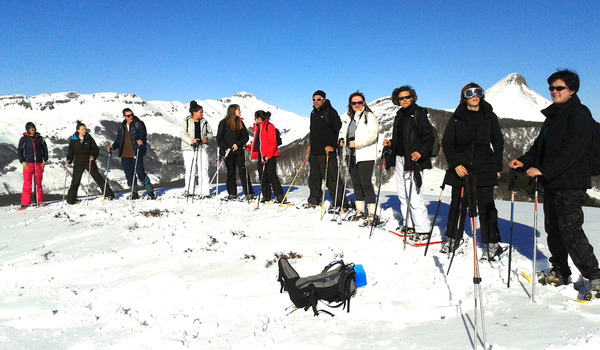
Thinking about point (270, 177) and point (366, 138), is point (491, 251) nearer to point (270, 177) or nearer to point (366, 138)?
point (366, 138)

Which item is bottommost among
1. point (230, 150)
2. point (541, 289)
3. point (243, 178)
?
point (541, 289)

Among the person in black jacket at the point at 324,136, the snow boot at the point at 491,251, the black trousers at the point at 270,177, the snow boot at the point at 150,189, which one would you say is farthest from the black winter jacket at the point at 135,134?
the snow boot at the point at 491,251

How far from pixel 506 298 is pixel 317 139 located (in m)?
6.17

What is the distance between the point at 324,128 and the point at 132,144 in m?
6.86

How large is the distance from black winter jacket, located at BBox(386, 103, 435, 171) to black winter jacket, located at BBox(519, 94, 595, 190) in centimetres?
235

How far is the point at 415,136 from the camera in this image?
285 inches

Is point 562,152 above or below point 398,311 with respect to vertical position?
above

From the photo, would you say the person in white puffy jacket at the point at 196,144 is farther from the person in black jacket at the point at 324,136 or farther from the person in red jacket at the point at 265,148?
the person in black jacket at the point at 324,136

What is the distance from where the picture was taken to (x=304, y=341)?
12.9ft

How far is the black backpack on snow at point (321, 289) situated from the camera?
4719 millimetres

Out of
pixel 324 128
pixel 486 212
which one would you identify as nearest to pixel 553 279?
pixel 486 212

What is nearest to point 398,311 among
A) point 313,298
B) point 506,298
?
point 313,298

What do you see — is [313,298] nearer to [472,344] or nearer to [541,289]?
[472,344]

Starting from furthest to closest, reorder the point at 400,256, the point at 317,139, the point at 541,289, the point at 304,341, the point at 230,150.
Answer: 1. the point at 230,150
2. the point at 317,139
3. the point at 400,256
4. the point at 541,289
5. the point at 304,341
